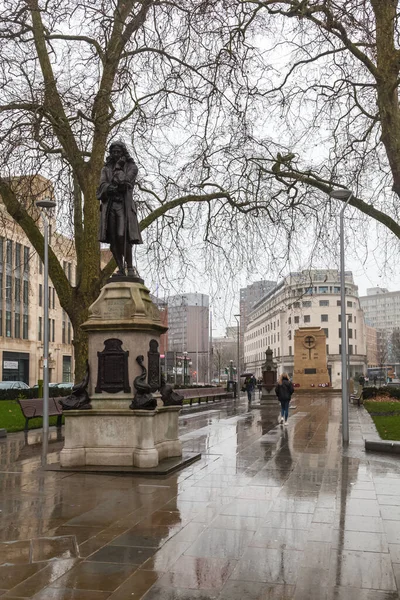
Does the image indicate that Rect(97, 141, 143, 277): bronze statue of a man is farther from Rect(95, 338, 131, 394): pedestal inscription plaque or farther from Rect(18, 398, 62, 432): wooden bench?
Rect(18, 398, 62, 432): wooden bench

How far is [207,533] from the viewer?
619 centimetres

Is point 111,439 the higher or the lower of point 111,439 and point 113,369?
the lower

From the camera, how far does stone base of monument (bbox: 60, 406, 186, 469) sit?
10.1m

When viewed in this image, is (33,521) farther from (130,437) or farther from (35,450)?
(35,450)

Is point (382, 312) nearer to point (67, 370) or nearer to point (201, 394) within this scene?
point (67, 370)

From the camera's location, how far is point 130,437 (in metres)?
10.2

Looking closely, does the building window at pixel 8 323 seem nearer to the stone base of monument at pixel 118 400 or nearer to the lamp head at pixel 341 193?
the lamp head at pixel 341 193

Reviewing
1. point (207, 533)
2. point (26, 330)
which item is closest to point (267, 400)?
point (207, 533)

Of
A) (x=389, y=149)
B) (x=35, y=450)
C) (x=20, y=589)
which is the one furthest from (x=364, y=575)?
(x=389, y=149)

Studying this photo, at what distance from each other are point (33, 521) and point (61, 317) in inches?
2617

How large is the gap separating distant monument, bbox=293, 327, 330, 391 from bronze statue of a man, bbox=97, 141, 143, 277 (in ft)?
180

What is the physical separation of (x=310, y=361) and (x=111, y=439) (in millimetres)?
57035

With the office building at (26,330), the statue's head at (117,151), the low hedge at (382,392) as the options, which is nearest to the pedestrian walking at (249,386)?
the low hedge at (382,392)

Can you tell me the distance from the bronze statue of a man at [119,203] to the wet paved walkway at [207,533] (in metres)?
4.16
